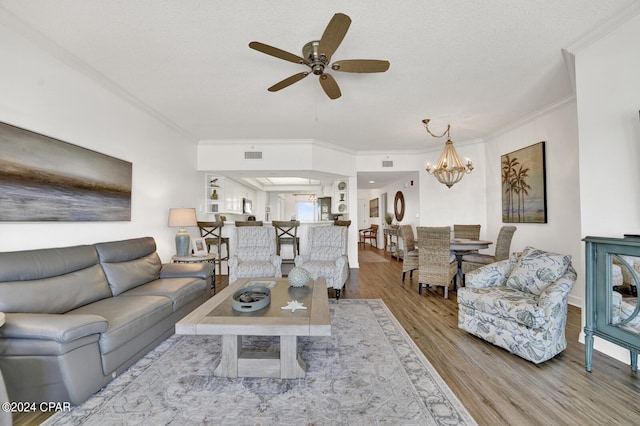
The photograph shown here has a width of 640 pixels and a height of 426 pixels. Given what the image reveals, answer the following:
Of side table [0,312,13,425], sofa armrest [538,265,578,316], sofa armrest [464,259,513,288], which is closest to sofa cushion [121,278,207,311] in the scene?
side table [0,312,13,425]

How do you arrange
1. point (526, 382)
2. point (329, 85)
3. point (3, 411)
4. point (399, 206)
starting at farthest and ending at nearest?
point (399, 206)
point (329, 85)
point (526, 382)
point (3, 411)

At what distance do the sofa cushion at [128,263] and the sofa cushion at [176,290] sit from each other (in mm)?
87

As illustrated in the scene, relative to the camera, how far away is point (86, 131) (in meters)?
2.76

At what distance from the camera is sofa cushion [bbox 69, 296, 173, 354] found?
1790 mm

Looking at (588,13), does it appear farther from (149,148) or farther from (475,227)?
(149,148)

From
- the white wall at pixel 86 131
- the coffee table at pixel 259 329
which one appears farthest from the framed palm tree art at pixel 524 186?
the white wall at pixel 86 131

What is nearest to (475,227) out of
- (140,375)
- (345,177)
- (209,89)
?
(345,177)

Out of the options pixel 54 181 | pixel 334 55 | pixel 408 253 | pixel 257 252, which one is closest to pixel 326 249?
pixel 257 252

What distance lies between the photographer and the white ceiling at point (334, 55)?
2.01 meters

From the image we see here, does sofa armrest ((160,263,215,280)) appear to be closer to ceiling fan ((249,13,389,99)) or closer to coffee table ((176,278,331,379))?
coffee table ((176,278,331,379))

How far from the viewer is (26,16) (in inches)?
80.6

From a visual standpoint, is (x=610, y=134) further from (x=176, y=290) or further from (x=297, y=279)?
(x=176, y=290)

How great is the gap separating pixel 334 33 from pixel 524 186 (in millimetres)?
4163

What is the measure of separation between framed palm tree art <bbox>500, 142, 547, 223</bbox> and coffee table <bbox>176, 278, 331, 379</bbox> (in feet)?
12.8
